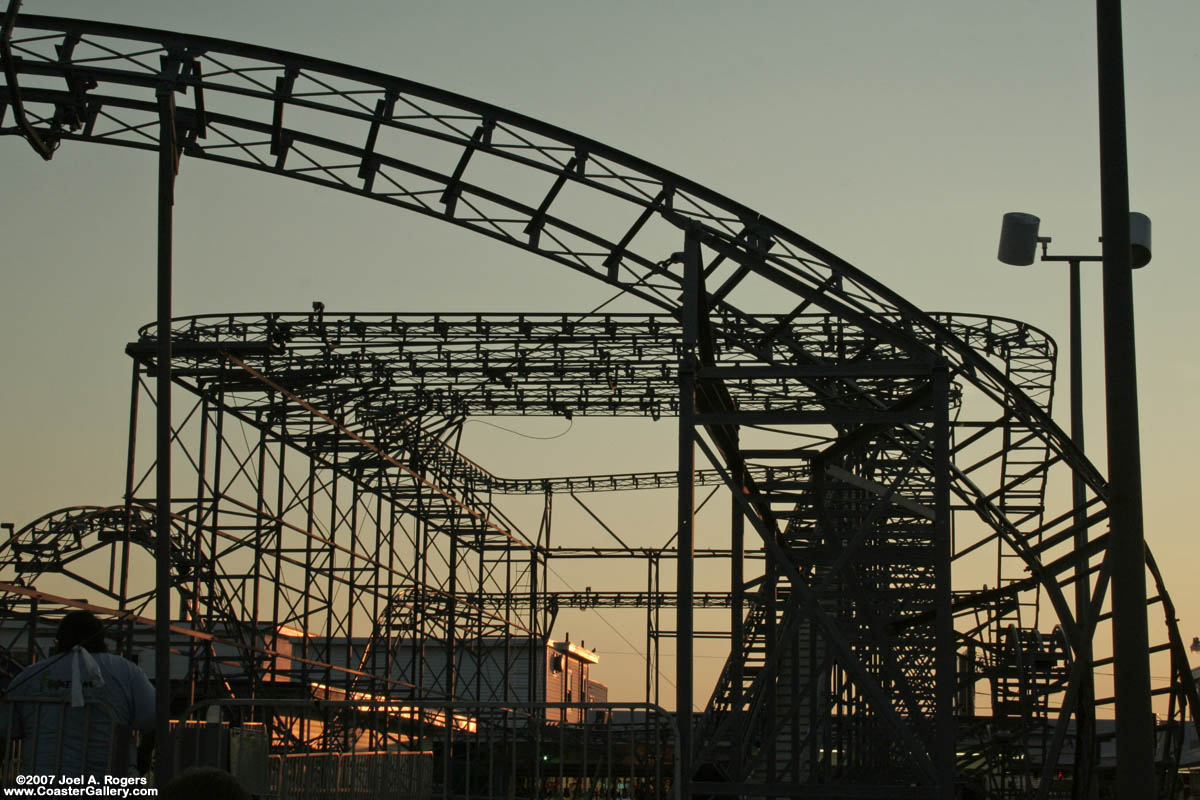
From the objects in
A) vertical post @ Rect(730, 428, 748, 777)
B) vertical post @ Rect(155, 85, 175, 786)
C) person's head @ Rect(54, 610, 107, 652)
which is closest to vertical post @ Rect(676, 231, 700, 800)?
vertical post @ Rect(730, 428, 748, 777)

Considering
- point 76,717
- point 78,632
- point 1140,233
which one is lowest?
point 76,717

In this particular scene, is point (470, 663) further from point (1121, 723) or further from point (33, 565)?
point (1121, 723)

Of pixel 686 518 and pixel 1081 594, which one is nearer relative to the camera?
pixel 686 518

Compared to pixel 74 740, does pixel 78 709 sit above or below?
above

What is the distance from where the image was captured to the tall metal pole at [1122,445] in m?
11.4

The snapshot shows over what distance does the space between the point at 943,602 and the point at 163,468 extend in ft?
25.4

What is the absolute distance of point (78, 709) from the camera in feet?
29.5

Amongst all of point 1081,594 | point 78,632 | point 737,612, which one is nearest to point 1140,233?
point 1081,594

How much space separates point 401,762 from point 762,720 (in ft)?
40.5

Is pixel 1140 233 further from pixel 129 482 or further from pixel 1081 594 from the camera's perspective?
pixel 129 482

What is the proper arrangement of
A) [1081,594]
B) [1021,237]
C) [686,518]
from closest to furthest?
[686,518], [1021,237], [1081,594]

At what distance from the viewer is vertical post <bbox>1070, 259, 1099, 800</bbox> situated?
63.9 feet

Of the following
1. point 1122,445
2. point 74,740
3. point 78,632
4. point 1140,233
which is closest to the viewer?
point 74,740

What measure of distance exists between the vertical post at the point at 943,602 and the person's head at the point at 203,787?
395 inches
